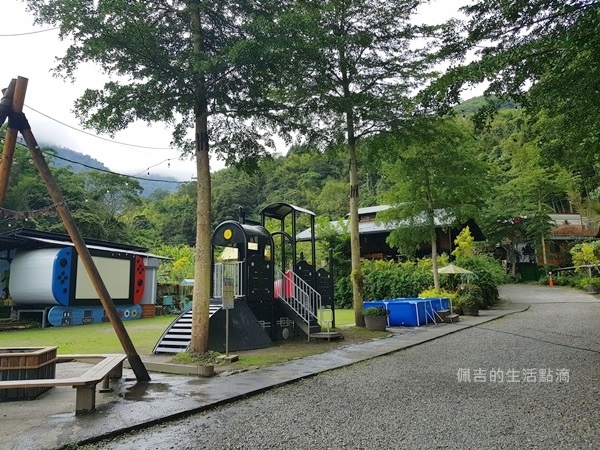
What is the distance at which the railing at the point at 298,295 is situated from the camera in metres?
12.2

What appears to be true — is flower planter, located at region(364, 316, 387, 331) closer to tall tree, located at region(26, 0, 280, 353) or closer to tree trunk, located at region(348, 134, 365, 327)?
tree trunk, located at region(348, 134, 365, 327)

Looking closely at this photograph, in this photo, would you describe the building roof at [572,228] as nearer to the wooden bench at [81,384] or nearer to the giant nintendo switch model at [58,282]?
the giant nintendo switch model at [58,282]

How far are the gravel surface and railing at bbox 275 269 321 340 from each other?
11.3ft

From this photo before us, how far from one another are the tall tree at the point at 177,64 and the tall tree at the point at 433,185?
8646 mm

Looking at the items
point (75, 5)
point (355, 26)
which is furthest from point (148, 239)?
point (75, 5)

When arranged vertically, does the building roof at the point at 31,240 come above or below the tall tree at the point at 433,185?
below

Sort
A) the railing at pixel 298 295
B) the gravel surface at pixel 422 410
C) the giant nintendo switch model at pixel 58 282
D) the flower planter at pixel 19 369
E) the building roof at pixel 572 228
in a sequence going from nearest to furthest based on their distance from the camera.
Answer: the gravel surface at pixel 422 410
the flower planter at pixel 19 369
the railing at pixel 298 295
the giant nintendo switch model at pixel 58 282
the building roof at pixel 572 228

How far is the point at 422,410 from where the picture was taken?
5.17 meters

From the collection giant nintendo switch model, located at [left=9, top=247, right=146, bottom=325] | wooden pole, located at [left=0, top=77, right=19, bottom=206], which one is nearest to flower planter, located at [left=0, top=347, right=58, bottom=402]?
wooden pole, located at [left=0, top=77, right=19, bottom=206]

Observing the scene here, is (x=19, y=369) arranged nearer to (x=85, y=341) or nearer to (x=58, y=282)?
(x=85, y=341)

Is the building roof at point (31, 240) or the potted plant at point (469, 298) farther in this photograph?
the potted plant at point (469, 298)

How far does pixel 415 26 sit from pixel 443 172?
6.89 meters

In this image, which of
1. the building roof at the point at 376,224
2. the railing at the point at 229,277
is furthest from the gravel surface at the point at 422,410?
the building roof at the point at 376,224

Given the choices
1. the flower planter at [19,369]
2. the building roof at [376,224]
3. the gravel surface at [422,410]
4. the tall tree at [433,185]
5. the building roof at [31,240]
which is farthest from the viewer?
the building roof at [376,224]
